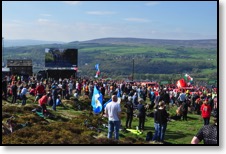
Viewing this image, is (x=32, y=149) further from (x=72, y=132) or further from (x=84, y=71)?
(x=84, y=71)

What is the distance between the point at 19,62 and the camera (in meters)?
44.1

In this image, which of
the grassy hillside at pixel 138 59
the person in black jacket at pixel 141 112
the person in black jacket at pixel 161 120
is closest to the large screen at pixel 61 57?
the person in black jacket at pixel 141 112

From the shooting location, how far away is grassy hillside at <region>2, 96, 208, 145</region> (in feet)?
36.2

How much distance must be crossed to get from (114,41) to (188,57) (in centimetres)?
7731

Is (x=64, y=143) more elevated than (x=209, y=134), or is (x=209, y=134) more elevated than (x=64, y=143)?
(x=209, y=134)

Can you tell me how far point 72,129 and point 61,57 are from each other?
3402 cm

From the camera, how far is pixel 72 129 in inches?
505

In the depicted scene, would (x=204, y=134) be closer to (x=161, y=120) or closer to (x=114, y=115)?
(x=114, y=115)

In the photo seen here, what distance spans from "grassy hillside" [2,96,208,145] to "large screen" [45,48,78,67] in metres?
25.3

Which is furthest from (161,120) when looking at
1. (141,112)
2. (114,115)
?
(141,112)

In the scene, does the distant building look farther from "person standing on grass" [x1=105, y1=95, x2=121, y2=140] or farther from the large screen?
"person standing on grass" [x1=105, y1=95, x2=121, y2=140]

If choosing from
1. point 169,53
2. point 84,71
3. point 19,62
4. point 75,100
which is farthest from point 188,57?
point 75,100

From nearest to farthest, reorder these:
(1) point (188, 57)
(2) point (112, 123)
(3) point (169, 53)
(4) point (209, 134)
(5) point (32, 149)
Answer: (4) point (209, 134), (5) point (32, 149), (2) point (112, 123), (1) point (188, 57), (3) point (169, 53)

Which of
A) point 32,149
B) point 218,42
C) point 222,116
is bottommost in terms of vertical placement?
point 32,149
